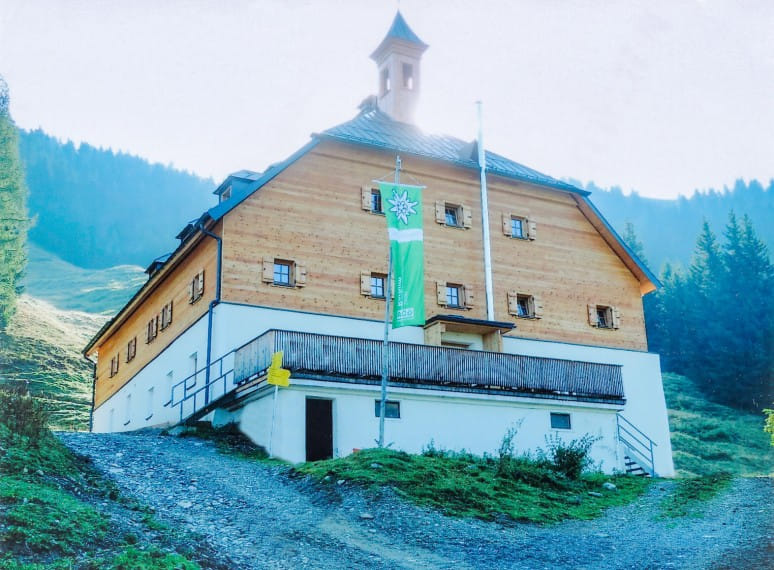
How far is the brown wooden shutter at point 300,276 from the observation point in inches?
1148

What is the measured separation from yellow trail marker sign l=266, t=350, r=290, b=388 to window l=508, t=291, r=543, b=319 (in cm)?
1172

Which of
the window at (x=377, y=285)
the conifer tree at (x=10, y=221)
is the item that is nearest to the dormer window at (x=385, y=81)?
the window at (x=377, y=285)

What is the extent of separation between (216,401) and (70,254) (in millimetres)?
113396

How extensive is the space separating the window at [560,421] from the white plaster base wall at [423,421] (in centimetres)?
16

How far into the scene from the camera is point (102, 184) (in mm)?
151750

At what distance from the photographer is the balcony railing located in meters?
24.9

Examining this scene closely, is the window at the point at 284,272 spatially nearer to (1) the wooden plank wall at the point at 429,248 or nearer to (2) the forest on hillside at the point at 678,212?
(1) the wooden plank wall at the point at 429,248

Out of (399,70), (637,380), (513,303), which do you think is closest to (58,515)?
(513,303)

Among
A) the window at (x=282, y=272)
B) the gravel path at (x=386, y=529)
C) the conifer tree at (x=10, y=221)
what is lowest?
the gravel path at (x=386, y=529)

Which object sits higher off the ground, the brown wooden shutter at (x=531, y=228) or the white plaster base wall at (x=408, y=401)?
the brown wooden shutter at (x=531, y=228)

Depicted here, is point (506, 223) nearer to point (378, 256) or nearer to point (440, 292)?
point (440, 292)

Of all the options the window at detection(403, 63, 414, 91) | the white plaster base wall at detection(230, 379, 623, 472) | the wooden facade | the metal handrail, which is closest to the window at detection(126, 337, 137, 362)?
the wooden facade

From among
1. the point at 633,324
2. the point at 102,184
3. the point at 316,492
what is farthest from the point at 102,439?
the point at 102,184

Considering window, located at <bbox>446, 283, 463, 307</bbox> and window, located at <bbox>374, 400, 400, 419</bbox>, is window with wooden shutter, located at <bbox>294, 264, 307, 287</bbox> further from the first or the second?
window, located at <bbox>446, 283, 463, 307</bbox>
